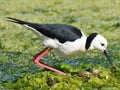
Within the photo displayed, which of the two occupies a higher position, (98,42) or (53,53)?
(53,53)

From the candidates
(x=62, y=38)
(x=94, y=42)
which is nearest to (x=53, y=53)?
(x=94, y=42)

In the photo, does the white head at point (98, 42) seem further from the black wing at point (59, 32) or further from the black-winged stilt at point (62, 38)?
the black wing at point (59, 32)

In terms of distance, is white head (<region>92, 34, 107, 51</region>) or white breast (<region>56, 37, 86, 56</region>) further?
white head (<region>92, 34, 107, 51</region>)

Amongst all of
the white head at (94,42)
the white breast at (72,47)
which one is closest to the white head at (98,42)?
the white head at (94,42)

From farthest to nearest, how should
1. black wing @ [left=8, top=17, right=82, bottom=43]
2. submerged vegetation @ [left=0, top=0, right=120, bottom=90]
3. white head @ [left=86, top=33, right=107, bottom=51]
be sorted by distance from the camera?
white head @ [left=86, top=33, right=107, bottom=51] → black wing @ [left=8, top=17, right=82, bottom=43] → submerged vegetation @ [left=0, top=0, right=120, bottom=90]

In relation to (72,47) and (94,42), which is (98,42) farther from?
(72,47)

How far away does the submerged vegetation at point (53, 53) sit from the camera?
20.8ft

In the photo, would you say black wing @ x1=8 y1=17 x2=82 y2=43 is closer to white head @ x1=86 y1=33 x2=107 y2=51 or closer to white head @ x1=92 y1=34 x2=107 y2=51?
white head @ x1=86 y1=33 x2=107 y2=51

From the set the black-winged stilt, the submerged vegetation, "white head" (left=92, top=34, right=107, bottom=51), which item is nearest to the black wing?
the black-winged stilt

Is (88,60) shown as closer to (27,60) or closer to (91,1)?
(27,60)

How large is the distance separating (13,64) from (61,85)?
203 cm

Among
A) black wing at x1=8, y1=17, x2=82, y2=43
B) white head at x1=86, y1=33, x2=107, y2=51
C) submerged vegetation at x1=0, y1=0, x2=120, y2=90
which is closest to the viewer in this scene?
submerged vegetation at x1=0, y1=0, x2=120, y2=90

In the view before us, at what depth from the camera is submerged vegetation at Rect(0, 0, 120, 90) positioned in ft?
20.8

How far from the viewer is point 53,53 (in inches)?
345
